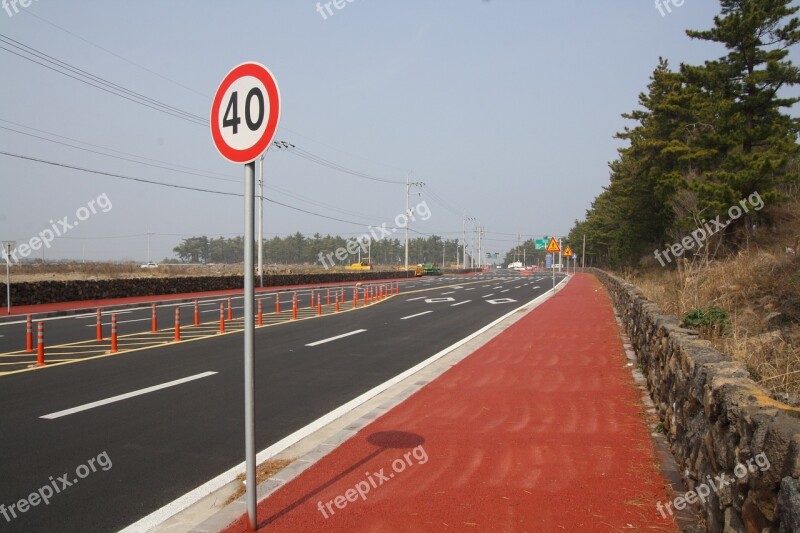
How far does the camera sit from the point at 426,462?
536 centimetres

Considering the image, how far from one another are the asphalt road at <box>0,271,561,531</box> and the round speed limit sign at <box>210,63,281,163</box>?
292 cm

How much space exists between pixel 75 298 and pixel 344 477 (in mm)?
26965

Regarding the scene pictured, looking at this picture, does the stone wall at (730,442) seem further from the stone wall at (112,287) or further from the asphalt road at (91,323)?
the stone wall at (112,287)

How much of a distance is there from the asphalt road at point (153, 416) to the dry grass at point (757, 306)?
197 inches

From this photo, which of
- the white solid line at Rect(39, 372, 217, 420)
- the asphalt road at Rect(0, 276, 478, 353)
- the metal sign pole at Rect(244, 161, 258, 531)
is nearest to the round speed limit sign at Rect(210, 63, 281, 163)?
the metal sign pole at Rect(244, 161, 258, 531)

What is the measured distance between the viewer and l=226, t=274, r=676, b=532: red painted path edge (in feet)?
Result: 13.7

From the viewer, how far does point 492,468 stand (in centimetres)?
517

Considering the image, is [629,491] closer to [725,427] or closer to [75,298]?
[725,427]

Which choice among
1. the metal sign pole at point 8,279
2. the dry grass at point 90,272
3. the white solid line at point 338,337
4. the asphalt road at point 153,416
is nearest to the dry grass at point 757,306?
the asphalt road at point 153,416

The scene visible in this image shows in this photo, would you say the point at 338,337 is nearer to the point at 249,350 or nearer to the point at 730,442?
the point at 249,350

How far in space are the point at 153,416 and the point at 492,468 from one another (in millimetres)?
4419

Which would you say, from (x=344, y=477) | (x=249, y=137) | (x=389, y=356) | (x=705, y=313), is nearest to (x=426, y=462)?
(x=344, y=477)

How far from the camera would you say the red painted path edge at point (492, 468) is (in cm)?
416

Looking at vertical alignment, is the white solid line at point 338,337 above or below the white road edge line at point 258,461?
above
